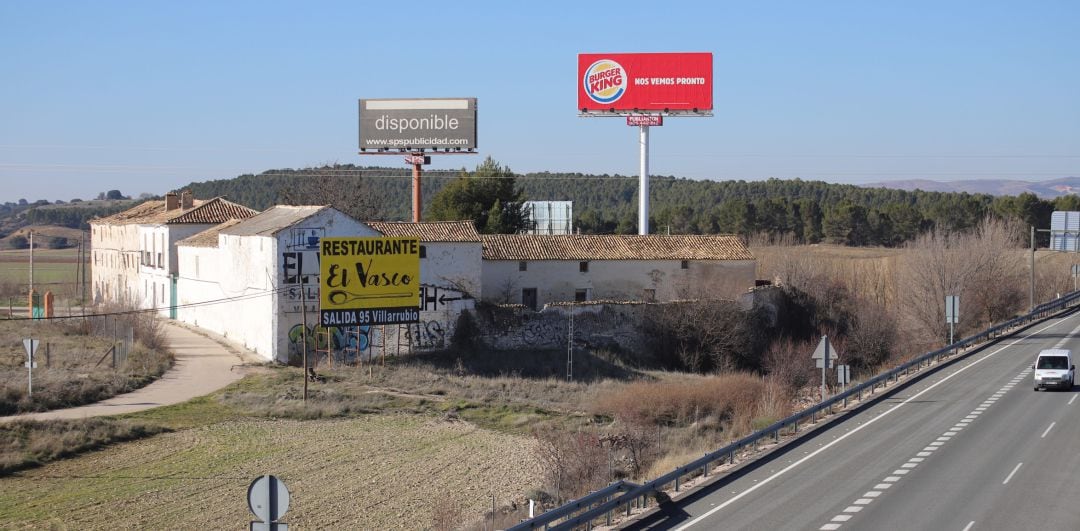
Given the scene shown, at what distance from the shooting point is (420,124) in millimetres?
60438

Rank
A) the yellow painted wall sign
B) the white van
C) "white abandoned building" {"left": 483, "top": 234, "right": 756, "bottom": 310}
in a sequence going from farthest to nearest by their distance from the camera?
1. "white abandoned building" {"left": 483, "top": 234, "right": 756, "bottom": 310}
2. the yellow painted wall sign
3. the white van

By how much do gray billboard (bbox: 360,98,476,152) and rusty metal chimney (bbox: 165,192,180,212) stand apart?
48.6ft

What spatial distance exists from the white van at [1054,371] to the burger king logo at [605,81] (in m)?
35.8

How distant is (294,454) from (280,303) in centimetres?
1413

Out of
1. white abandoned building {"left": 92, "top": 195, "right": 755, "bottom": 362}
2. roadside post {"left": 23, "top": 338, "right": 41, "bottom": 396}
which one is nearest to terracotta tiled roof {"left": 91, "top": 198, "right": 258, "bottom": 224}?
white abandoned building {"left": 92, "top": 195, "right": 755, "bottom": 362}

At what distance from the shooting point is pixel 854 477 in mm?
20547

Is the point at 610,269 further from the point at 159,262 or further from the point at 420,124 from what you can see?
the point at 159,262

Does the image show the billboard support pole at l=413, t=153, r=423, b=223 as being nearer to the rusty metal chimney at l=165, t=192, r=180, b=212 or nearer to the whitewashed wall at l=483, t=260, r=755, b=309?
the whitewashed wall at l=483, t=260, r=755, b=309

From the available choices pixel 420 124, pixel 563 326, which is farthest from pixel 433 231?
pixel 420 124

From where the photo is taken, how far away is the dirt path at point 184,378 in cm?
3512

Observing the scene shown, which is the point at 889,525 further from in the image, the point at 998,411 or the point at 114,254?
the point at 114,254

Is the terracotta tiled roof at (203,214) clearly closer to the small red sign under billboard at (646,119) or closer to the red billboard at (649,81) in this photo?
the red billboard at (649,81)

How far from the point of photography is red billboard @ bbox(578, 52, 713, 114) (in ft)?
212

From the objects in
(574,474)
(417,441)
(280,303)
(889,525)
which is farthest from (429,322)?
(889,525)
